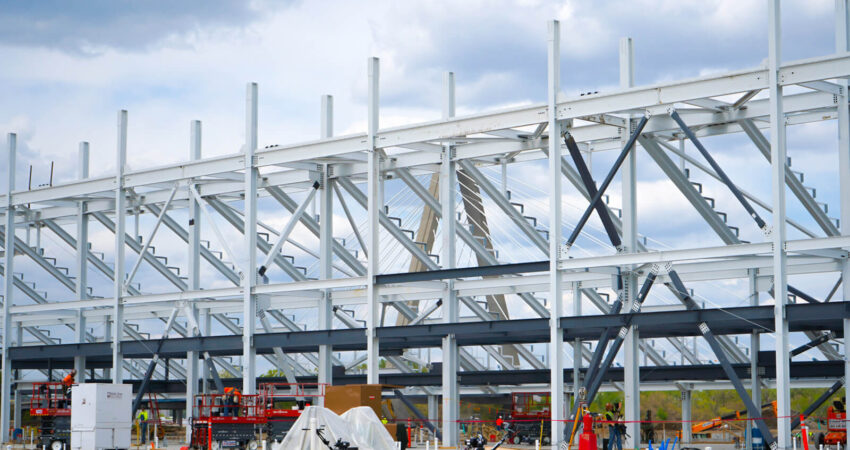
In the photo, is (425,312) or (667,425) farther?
(667,425)

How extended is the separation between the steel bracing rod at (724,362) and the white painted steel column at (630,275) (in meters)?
1.90

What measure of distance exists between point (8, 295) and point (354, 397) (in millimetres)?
23772

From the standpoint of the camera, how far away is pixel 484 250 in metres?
44.8

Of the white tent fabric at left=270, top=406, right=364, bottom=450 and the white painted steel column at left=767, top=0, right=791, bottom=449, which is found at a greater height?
the white painted steel column at left=767, top=0, right=791, bottom=449

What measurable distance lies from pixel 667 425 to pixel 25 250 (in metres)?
41.0

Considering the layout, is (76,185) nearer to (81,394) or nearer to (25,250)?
(25,250)

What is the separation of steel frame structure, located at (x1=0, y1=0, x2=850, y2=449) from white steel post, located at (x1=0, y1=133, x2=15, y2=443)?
0.31 ft

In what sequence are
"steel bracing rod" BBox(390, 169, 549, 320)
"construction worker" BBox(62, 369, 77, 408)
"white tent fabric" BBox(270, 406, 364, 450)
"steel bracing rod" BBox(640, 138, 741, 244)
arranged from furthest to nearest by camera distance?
1. "steel bracing rod" BBox(390, 169, 549, 320)
2. "construction worker" BBox(62, 369, 77, 408)
3. "steel bracing rod" BBox(640, 138, 741, 244)
4. "white tent fabric" BBox(270, 406, 364, 450)

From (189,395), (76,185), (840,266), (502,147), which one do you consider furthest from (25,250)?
(840,266)

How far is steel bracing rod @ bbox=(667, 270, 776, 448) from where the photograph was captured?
1252 inches

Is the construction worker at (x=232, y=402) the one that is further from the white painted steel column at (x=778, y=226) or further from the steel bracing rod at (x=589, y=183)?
the white painted steel column at (x=778, y=226)

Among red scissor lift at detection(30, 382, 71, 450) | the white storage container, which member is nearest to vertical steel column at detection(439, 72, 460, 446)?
the white storage container

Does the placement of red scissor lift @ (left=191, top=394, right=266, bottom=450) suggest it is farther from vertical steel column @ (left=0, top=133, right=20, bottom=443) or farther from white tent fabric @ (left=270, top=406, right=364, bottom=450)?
vertical steel column @ (left=0, top=133, right=20, bottom=443)

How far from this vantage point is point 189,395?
148 feet
